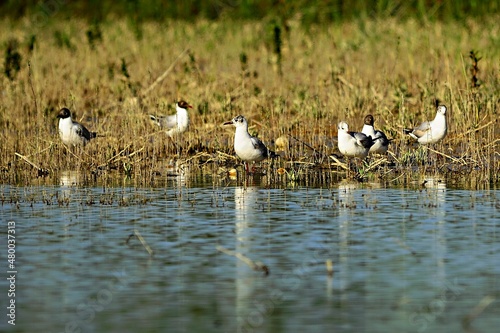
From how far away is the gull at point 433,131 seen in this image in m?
15.5

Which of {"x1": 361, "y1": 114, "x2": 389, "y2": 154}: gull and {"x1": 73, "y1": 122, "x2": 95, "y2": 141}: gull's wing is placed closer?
{"x1": 361, "y1": 114, "x2": 389, "y2": 154}: gull

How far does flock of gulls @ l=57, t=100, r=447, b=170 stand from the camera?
14.5 metres

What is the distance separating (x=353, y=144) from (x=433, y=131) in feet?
4.72

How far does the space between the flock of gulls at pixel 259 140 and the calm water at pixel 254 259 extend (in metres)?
1.80

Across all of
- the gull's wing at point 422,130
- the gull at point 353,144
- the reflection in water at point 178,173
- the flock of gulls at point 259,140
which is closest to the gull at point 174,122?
the flock of gulls at point 259,140

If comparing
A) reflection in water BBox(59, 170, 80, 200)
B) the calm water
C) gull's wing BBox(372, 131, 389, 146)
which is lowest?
the calm water

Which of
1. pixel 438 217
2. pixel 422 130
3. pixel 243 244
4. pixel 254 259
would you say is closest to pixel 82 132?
pixel 422 130

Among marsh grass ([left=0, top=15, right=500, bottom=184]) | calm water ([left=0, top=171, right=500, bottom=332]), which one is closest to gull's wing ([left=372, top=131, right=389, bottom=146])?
marsh grass ([left=0, top=15, right=500, bottom=184])

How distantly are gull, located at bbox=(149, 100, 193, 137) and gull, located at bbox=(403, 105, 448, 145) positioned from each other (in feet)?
12.1

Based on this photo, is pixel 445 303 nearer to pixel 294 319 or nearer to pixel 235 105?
pixel 294 319

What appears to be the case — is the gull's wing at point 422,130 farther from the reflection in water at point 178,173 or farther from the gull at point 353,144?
the reflection in water at point 178,173

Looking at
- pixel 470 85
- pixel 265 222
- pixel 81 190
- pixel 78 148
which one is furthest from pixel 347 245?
pixel 470 85

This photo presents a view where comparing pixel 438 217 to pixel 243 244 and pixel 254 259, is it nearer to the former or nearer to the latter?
pixel 243 244

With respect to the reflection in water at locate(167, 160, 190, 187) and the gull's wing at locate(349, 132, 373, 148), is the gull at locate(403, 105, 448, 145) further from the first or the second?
the reflection in water at locate(167, 160, 190, 187)
